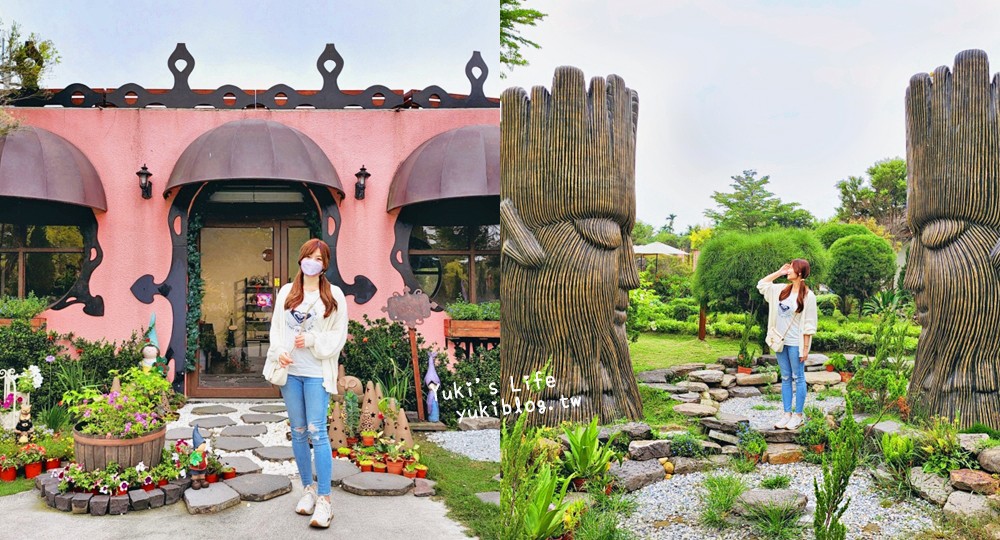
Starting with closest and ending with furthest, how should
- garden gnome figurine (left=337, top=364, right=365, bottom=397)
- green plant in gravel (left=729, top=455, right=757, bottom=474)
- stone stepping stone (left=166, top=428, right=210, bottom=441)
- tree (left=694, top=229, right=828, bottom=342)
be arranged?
1. green plant in gravel (left=729, top=455, right=757, bottom=474)
2. stone stepping stone (left=166, top=428, right=210, bottom=441)
3. garden gnome figurine (left=337, top=364, right=365, bottom=397)
4. tree (left=694, top=229, right=828, bottom=342)

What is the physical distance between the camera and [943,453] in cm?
435

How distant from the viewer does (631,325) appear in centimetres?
1114

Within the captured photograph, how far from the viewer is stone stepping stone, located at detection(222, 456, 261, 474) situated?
156 inches

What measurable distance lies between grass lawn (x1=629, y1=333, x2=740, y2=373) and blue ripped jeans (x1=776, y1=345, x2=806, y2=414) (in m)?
2.96

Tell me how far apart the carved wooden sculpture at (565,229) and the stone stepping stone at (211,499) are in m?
1.86

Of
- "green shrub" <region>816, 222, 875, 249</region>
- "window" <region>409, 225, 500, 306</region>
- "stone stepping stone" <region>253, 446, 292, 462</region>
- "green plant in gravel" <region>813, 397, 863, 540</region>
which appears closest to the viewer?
"green plant in gravel" <region>813, 397, 863, 540</region>

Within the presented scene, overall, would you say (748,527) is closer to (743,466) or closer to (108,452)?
(743,466)

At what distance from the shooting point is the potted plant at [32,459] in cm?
399

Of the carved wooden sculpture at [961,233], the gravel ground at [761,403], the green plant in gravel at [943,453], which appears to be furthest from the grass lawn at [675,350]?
the green plant in gravel at [943,453]

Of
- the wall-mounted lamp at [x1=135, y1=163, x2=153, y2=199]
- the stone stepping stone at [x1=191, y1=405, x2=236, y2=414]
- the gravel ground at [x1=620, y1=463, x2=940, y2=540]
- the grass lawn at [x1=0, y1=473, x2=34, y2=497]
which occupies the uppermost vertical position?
the wall-mounted lamp at [x1=135, y1=163, x2=153, y2=199]

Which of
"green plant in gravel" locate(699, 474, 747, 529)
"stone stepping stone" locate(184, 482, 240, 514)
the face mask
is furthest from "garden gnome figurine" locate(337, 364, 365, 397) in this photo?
"green plant in gravel" locate(699, 474, 747, 529)

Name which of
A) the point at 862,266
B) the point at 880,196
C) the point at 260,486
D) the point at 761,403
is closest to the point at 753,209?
the point at 880,196

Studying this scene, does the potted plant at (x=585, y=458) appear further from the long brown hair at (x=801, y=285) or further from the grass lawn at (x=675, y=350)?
the grass lawn at (x=675, y=350)

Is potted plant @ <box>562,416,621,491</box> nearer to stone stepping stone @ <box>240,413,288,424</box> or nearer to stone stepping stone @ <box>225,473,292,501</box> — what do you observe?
stone stepping stone @ <box>225,473,292,501</box>
